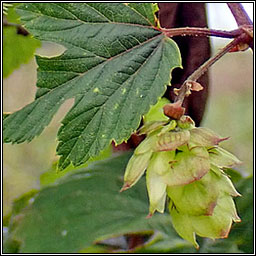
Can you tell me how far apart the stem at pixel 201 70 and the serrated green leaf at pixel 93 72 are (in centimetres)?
5

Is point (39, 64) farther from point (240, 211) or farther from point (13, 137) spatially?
point (240, 211)

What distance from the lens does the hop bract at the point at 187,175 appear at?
2.09 ft

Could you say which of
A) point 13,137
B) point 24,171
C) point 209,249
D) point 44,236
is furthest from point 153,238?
point 24,171

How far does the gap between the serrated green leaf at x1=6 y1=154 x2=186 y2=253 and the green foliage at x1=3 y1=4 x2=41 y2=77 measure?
1.11 ft

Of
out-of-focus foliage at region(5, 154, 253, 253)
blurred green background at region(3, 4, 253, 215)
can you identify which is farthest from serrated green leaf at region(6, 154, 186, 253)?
blurred green background at region(3, 4, 253, 215)

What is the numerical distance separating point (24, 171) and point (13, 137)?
100 inches

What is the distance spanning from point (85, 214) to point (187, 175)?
0.47 m

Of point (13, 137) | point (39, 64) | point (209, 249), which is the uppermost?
point (39, 64)

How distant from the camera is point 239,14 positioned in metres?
0.72

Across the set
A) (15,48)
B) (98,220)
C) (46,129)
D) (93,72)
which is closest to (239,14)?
(93,72)

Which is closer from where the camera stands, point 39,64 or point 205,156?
point 205,156

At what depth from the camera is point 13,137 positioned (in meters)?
0.77

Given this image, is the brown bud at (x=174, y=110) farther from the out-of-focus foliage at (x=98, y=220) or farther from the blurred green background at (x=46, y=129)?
the blurred green background at (x=46, y=129)

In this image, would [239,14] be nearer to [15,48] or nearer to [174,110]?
[174,110]
